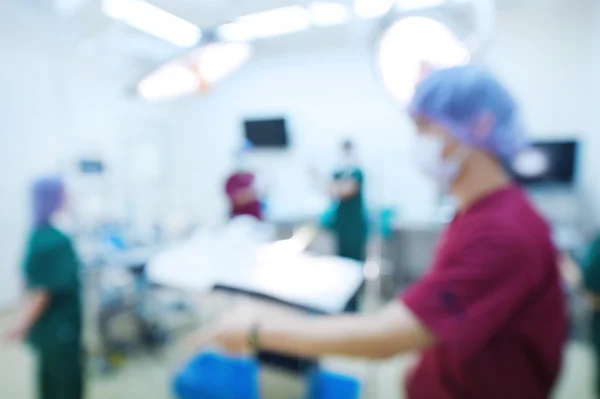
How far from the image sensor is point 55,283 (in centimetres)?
126

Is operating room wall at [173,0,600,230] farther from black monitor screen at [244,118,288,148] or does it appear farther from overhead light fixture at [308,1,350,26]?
overhead light fixture at [308,1,350,26]

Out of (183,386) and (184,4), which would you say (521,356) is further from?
(184,4)

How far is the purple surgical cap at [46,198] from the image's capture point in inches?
47.8

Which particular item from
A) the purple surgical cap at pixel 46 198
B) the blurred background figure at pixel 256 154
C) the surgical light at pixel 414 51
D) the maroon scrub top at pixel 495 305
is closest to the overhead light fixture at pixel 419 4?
the blurred background figure at pixel 256 154

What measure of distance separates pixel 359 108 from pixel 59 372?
3109mm

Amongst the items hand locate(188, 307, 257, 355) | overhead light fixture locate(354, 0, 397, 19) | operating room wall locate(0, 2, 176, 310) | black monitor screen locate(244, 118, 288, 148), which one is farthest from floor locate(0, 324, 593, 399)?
black monitor screen locate(244, 118, 288, 148)

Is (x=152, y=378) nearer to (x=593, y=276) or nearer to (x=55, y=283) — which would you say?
(x=55, y=283)

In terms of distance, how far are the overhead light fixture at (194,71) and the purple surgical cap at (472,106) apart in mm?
832

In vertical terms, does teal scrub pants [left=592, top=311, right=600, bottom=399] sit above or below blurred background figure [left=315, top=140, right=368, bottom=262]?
below

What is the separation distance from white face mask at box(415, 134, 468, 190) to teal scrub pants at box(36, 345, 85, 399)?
4.66ft

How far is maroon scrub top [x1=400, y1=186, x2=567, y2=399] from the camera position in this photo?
483 mm

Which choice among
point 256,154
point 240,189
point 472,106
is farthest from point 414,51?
point 256,154

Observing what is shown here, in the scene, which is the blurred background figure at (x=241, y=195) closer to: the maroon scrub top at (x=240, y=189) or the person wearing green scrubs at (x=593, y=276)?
the maroon scrub top at (x=240, y=189)

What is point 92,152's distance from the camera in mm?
3135
